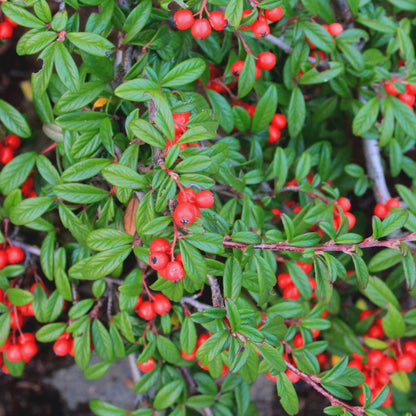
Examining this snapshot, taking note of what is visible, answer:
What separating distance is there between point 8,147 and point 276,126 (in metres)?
1.27

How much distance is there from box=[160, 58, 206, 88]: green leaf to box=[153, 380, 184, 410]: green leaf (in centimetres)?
134

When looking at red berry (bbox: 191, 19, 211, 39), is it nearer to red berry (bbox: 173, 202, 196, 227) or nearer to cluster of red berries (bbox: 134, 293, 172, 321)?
red berry (bbox: 173, 202, 196, 227)

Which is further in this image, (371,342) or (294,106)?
(371,342)

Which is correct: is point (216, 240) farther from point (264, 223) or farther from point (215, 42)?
point (215, 42)

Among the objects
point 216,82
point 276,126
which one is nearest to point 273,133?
point 276,126

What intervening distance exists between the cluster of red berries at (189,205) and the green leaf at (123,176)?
0.55 ft

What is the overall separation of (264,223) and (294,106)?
0.55 metres

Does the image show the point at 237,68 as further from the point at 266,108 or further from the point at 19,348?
the point at 19,348

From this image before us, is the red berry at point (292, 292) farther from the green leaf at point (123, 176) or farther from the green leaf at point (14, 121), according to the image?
the green leaf at point (14, 121)

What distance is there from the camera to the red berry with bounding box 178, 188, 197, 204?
1214mm

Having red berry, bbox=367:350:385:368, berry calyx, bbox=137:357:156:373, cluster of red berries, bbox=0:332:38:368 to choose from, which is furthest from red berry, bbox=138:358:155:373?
red berry, bbox=367:350:385:368

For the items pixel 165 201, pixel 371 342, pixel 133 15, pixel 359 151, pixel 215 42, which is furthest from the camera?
pixel 359 151

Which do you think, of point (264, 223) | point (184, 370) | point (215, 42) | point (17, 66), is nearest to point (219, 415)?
point (184, 370)

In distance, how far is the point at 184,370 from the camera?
2154 millimetres
